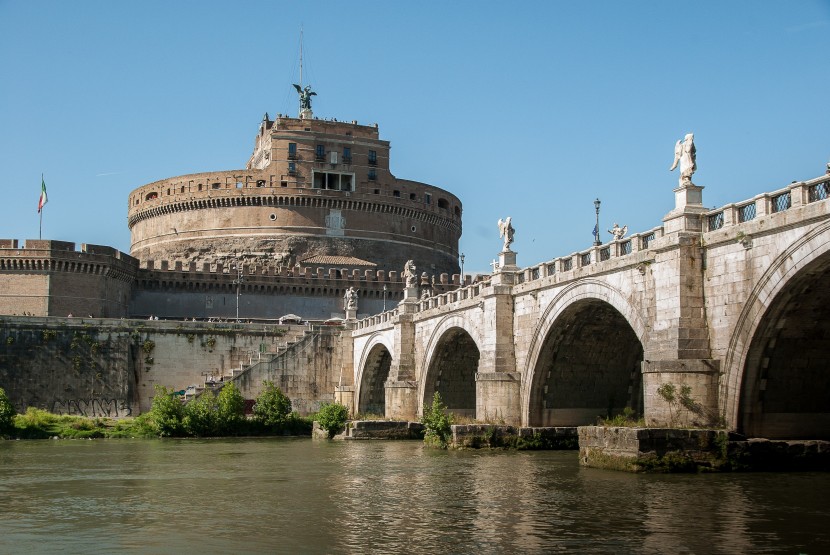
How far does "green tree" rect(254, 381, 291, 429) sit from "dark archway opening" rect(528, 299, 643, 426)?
68.9ft

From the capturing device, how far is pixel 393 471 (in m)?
28.9

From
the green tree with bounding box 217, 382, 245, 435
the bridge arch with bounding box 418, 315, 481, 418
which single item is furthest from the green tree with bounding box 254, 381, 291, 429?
the bridge arch with bounding box 418, 315, 481, 418

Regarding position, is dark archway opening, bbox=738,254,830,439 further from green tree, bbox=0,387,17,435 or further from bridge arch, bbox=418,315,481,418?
green tree, bbox=0,387,17,435

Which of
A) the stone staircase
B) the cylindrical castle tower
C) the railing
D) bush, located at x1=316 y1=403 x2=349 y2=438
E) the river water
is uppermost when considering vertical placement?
the cylindrical castle tower

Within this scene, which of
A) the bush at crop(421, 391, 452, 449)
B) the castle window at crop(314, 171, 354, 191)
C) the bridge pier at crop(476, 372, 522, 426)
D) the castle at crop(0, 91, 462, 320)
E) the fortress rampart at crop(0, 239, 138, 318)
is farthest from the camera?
the castle window at crop(314, 171, 354, 191)

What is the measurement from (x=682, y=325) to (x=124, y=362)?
1670 inches

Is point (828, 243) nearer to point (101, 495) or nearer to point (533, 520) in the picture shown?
point (533, 520)

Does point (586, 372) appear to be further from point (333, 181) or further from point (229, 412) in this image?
point (333, 181)

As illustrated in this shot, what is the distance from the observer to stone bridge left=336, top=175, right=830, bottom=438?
2239 cm

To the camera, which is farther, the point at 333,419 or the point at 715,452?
the point at 333,419

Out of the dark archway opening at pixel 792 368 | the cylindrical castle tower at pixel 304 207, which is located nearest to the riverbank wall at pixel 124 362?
the cylindrical castle tower at pixel 304 207

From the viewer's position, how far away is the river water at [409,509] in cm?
1627

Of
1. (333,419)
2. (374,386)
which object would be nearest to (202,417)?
(333,419)

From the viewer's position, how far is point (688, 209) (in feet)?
82.4
